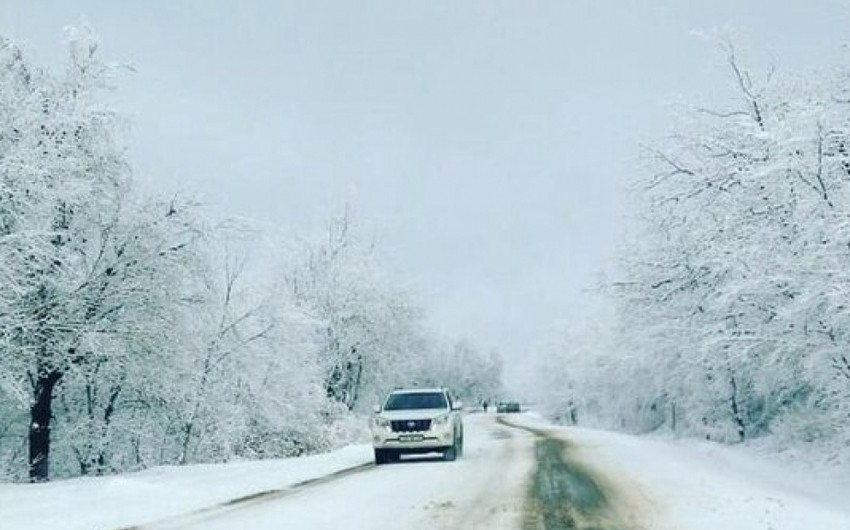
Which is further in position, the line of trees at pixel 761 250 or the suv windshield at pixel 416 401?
the suv windshield at pixel 416 401

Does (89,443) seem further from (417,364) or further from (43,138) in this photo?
(417,364)

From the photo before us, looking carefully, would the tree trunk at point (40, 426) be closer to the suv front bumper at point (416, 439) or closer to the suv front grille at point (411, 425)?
the suv front bumper at point (416, 439)

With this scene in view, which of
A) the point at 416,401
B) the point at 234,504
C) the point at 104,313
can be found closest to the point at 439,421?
the point at 416,401

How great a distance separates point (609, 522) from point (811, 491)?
7.99 m

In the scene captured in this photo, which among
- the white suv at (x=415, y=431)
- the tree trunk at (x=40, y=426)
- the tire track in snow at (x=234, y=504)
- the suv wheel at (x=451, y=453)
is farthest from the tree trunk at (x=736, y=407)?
the tree trunk at (x=40, y=426)

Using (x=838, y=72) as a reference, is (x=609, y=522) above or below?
below

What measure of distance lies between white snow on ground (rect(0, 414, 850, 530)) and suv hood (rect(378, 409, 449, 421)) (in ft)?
3.81

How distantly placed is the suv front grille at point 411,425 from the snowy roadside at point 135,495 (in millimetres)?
2344

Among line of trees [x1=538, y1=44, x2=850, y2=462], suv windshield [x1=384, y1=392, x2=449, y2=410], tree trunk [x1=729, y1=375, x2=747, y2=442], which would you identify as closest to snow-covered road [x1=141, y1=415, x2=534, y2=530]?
suv windshield [x1=384, y1=392, x2=449, y2=410]

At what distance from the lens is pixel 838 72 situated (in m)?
19.9

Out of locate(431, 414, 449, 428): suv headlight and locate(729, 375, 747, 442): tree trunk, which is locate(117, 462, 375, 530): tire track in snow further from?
locate(729, 375, 747, 442): tree trunk

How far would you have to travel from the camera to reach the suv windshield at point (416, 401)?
23891 millimetres

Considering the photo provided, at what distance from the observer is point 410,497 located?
551 inches

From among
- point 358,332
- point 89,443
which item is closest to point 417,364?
point 358,332
